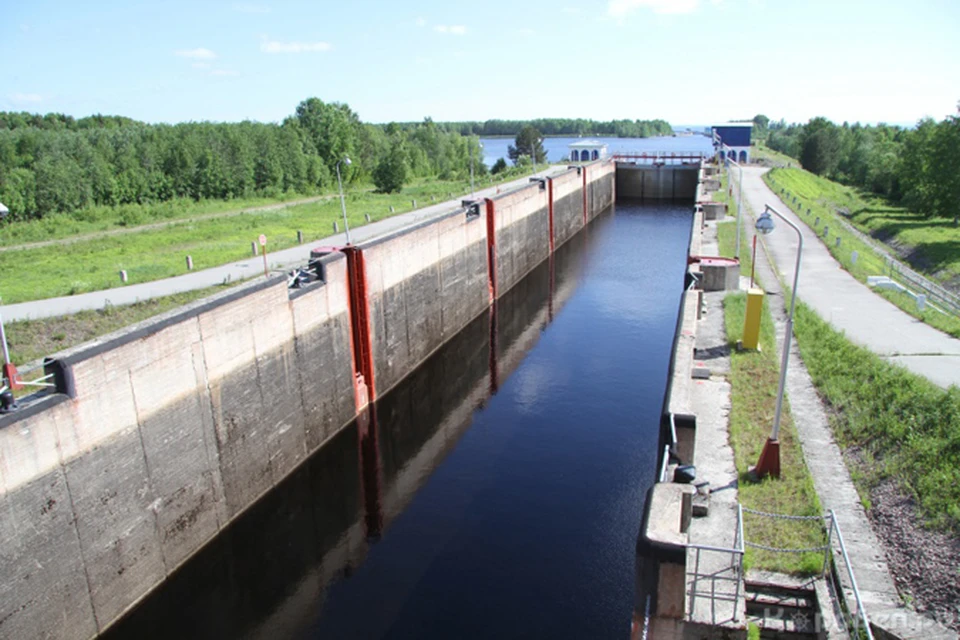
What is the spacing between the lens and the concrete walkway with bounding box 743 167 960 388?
1627 cm

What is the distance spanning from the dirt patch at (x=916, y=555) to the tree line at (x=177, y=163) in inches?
1724

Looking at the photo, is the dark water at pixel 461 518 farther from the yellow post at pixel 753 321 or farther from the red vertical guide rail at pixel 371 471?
the yellow post at pixel 753 321

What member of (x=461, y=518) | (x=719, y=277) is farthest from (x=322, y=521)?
(x=719, y=277)

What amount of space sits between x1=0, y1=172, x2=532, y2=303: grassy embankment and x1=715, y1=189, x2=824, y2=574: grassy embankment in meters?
18.4

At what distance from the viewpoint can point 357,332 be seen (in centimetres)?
2025

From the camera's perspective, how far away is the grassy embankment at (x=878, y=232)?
2333cm

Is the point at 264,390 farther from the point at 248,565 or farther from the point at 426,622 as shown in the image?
the point at 426,622

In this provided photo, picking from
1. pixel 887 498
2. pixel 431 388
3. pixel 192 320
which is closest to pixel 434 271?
pixel 431 388

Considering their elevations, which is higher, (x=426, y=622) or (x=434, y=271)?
(x=434, y=271)

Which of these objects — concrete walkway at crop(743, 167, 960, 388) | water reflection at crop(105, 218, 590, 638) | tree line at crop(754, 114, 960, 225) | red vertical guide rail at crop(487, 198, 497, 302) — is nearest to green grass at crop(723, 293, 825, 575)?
concrete walkway at crop(743, 167, 960, 388)

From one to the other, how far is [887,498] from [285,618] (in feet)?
32.2

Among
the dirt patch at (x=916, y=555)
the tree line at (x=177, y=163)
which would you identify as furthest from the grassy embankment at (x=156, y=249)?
the dirt patch at (x=916, y=555)

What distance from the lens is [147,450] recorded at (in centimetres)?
1275

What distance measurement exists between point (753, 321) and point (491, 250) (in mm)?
15968
